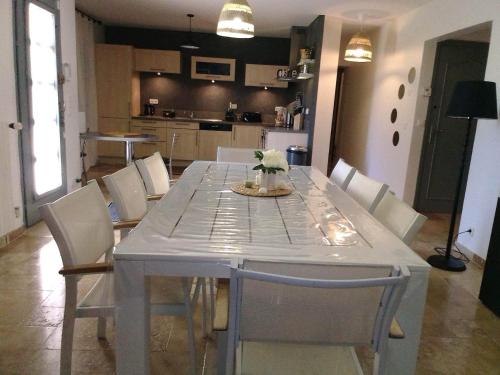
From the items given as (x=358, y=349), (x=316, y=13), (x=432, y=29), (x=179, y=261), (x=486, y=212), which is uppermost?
(x=316, y=13)

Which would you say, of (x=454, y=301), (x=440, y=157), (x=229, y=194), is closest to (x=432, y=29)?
(x=440, y=157)

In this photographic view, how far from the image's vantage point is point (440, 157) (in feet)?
15.8

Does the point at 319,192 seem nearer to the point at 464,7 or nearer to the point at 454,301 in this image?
the point at 454,301

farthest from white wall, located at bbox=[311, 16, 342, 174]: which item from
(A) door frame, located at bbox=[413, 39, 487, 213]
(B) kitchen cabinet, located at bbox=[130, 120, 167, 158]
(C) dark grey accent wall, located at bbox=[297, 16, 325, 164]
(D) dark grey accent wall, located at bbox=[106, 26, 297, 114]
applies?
(B) kitchen cabinet, located at bbox=[130, 120, 167, 158]

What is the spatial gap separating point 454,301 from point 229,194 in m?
1.79

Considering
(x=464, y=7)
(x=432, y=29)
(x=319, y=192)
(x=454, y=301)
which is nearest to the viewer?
(x=319, y=192)

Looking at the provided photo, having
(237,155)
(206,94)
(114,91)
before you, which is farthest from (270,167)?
(206,94)

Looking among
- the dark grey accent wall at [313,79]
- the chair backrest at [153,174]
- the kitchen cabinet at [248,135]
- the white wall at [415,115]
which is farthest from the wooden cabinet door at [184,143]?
the chair backrest at [153,174]

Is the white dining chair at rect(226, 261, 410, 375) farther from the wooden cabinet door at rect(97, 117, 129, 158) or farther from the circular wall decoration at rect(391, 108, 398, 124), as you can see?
the wooden cabinet door at rect(97, 117, 129, 158)

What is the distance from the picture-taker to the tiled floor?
1854 mm

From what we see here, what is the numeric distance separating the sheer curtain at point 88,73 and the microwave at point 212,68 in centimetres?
177

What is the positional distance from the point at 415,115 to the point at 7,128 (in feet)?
14.1

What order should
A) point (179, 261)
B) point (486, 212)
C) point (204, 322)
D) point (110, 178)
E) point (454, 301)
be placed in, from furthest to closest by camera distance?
point (486, 212)
point (454, 301)
point (204, 322)
point (110, 178)
point (179, 261)

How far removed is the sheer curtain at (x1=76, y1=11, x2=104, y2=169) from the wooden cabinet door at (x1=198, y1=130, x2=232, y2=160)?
6.42ft
